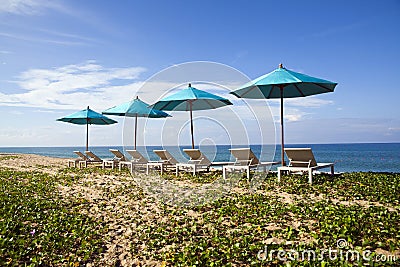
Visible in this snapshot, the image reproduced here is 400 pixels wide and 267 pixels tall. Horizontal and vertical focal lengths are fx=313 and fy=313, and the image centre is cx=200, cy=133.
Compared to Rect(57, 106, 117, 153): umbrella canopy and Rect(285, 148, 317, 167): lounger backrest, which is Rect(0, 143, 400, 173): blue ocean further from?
Rect(57, 106, 117, 153): umbrella canopy

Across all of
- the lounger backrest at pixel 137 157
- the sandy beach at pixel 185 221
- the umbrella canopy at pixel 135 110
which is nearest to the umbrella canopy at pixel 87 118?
the umbrella canopy at pixel 135 110

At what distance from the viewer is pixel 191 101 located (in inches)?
404

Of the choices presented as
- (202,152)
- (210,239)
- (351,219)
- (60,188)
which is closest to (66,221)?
(210,239)

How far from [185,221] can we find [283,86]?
505 cm

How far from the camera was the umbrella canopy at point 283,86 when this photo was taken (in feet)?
23.7

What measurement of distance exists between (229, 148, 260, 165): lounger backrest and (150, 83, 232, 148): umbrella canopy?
1.92 m

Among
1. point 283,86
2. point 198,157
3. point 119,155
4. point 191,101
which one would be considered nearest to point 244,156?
point 198,157

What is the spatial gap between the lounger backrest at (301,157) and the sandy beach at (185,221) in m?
0.89

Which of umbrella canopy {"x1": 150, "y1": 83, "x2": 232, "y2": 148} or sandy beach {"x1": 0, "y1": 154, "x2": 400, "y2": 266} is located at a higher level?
umbrella canopy {"x1": 150, "y1": 83, "x2": 232, "y2": 148}

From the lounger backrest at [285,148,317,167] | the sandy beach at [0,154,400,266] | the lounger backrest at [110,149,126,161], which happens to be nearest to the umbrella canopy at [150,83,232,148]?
the lounger backrest at [110,149,126,161]

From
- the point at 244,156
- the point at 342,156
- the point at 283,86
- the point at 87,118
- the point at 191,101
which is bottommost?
the point at 342,156

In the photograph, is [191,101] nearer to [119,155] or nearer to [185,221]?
[119,155]

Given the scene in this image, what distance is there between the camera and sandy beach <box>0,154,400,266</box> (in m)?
3.64

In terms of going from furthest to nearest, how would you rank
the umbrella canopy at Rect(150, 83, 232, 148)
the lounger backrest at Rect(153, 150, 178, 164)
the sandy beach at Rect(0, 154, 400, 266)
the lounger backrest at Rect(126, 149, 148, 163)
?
1. the lounger backrest at Rect(126, 149, 148, 163)
2. the lounger backrest at Rect(153, 150, 178, 164)
3. the umbrella canopy at Rect(150, 83, 232, 148)
4. the sandy beach at Rect(0, 154, 400, 266)
